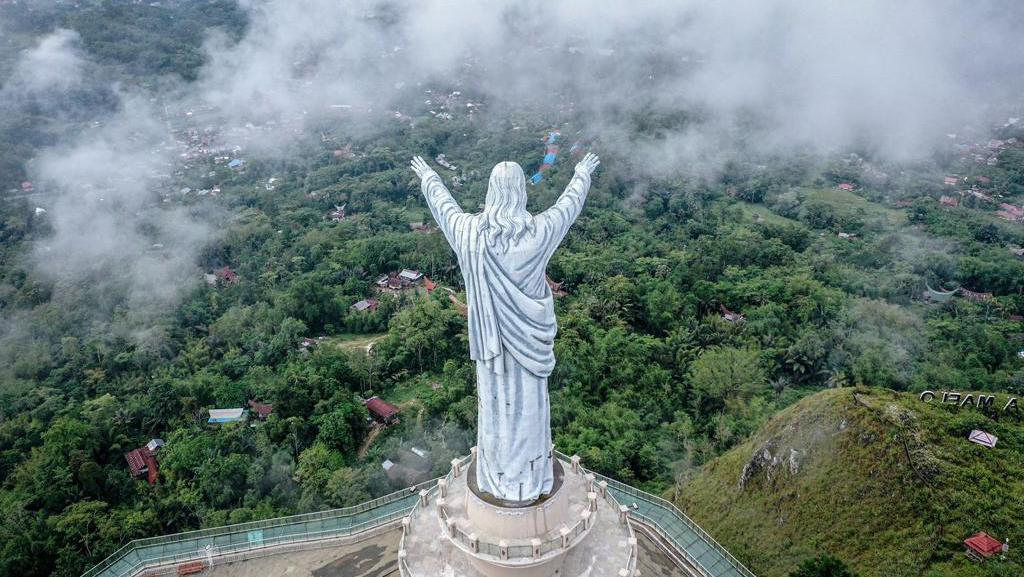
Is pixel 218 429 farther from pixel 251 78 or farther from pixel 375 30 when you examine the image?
pixel 375 30

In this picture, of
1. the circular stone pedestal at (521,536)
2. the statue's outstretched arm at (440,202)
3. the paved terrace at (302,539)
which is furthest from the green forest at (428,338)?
the statue's outstretched arm at (440,202)

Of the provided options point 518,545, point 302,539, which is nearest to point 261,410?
point 302,539

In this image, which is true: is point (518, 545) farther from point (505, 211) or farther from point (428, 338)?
point (428, 338)

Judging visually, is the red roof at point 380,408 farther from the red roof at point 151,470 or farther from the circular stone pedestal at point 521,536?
the circular stone pedestal at point 521,536

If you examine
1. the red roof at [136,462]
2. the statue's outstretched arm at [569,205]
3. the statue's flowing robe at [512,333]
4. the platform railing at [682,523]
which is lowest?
the red roof at [136,462]

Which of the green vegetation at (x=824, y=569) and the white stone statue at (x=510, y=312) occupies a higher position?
the white stone statue at (x=510, y=312)

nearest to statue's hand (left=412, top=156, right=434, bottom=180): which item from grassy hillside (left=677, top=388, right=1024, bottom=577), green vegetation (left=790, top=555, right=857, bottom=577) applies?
green vegetation (left=790, top=555, right=857, bottom=577)

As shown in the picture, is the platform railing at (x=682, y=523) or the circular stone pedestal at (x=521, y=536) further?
the platform railing at (x=682, y=523)

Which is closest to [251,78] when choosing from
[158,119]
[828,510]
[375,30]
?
[158,119]
